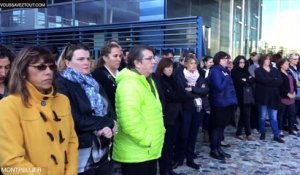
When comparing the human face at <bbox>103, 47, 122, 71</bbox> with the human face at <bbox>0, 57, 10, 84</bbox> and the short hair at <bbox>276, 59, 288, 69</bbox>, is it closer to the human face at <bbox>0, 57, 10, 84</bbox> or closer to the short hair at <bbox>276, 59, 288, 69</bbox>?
the human face at <bbox>0, 57, 10, 84</bbox>

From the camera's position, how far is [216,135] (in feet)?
19.1

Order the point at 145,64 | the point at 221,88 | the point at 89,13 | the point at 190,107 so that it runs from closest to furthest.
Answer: the point at 145,64
the point at 190,107
the point at 221,88
the point at 89,13

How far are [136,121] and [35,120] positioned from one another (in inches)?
41.7

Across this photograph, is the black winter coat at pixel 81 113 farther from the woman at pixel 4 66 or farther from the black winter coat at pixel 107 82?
the black winter coat at pixel 107 82

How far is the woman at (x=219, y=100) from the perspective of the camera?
5719 mm

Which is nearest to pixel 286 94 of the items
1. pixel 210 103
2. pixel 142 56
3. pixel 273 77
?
pixel 273 77

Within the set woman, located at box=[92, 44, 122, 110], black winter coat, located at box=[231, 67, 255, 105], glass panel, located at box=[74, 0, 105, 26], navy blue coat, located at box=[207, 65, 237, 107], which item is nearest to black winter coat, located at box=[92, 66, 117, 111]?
woman, located at box=[92, 44, 122, 110]

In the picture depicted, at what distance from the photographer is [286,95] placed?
7.49 metres

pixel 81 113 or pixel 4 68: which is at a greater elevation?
pixel 4 68

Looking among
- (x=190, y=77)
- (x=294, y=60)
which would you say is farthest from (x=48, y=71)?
(x=294, y=60)

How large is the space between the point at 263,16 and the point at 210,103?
11.5 m

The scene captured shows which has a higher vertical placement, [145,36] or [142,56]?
[145,36]

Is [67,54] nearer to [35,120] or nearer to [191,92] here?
[35,120]

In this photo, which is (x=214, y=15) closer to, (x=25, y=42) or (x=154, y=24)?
(x=154, y=24)
